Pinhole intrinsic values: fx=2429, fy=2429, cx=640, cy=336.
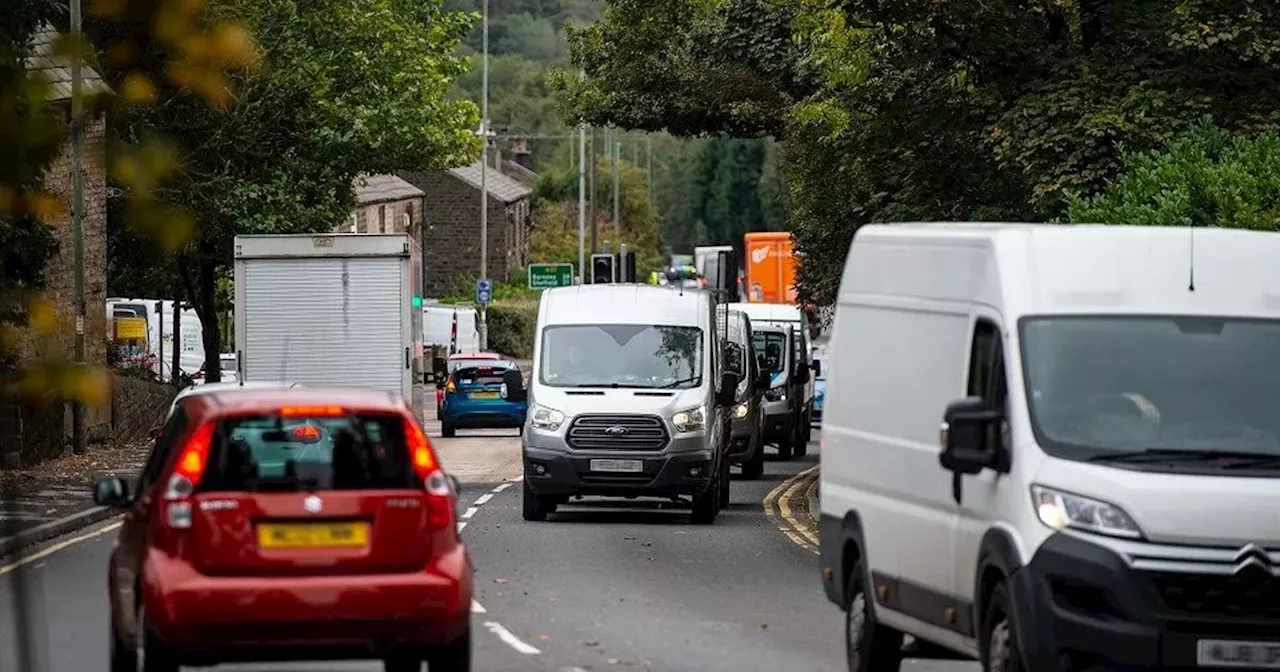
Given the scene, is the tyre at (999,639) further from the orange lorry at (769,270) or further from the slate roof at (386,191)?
the slate roof at (386,191)

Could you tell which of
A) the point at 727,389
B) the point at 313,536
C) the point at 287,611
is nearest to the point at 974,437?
the point at 313,536

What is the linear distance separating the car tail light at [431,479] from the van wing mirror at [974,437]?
223 centimetres

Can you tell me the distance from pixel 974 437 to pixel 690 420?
15.4 m

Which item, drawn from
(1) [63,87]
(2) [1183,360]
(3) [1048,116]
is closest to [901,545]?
(2) [1183,360]

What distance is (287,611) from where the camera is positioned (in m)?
10.1

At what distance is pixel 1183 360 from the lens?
10117 mm

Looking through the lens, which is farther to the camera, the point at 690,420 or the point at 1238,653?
the point at 690,420

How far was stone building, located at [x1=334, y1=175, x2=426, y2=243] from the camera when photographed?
298ft

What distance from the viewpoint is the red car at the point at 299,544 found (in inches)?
399

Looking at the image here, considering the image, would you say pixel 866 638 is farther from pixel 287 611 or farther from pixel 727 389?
pixel 727 389

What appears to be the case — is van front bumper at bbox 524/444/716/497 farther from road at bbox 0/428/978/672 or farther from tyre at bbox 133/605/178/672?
tyre at bbox 133/605/178/672

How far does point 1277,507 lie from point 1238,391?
850 mm

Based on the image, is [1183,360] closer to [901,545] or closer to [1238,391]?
[1238,391]

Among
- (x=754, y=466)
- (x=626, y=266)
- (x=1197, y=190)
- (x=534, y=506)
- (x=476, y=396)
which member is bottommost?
(x=754, y=466)
